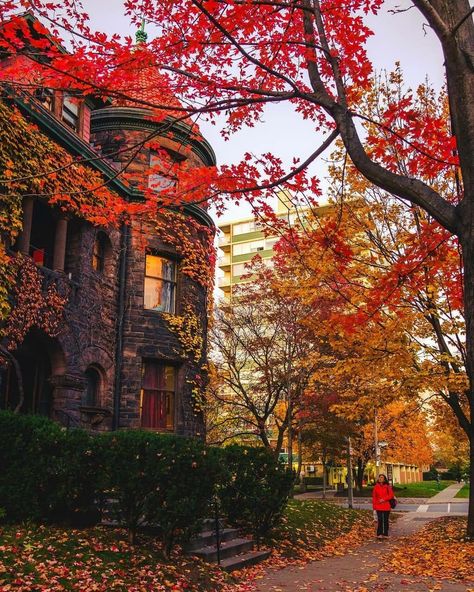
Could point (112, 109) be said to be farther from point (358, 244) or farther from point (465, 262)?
point (465, 262)

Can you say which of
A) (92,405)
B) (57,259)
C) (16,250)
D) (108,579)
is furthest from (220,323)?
(108,579)

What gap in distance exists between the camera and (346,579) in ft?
29.5

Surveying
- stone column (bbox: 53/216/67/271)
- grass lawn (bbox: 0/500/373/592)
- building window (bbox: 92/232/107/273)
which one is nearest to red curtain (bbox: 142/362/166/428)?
building window (bbox: 92/232/107/273)

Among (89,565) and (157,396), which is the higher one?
(157,396)

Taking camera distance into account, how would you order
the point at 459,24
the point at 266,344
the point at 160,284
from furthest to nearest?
the point at 266,344 < the point at 160,284 < the point at 459,24

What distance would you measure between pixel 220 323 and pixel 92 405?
8.27 metres

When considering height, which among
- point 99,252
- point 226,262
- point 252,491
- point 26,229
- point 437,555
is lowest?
point 437,555

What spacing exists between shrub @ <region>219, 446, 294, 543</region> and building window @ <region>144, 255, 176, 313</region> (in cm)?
699

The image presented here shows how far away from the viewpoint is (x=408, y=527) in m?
18.6

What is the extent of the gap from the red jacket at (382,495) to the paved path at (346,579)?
3123mm

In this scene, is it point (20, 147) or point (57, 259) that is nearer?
point (20, 147)

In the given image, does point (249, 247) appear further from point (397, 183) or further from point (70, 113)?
point (397, 183)

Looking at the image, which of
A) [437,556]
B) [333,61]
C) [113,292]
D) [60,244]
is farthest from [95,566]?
[113,292]

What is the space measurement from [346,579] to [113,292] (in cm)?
995
